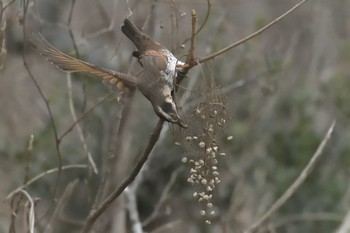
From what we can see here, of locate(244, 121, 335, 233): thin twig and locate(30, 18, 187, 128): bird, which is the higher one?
locate(244, 121, 335, 233): thin twig

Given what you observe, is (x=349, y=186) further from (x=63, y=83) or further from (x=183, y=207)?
(x=63, y=83)

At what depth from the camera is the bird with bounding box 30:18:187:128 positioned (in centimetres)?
164

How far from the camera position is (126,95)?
1809 millimetres

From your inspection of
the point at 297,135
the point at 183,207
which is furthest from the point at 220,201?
the point at 297,135

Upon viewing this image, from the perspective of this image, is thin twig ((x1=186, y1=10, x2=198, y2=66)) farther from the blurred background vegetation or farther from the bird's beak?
the blurred background vegetation

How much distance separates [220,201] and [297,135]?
88 cm

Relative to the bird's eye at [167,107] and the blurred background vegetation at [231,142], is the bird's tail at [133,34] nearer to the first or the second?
the bird's eye at [167,107]

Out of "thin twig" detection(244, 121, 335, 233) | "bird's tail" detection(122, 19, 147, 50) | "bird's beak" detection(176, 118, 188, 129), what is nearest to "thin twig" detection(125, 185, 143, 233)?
"thin twig" detection(244, 121, 335, 233)

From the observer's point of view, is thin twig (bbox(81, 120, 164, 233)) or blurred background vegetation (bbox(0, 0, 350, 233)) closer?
thin twig (bbox(81, 120, 164, 233))

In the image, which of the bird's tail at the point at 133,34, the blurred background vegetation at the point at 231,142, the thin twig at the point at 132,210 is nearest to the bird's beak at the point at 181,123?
the bird's tail at the point at 133,34

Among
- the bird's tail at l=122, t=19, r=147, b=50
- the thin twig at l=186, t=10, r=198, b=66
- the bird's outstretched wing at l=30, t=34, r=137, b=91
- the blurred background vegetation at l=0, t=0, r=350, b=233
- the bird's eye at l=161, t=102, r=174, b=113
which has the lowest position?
the bird's eye at l=161, t=102, r=174, b=113

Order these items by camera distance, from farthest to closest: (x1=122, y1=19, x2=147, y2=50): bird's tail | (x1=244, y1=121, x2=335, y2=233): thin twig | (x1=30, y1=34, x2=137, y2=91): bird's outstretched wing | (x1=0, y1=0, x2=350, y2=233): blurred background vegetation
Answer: (x1=0, y1=0, x2=350, y2=233): blurred background vegetation < (x1=244, y1=121, x2=335, y2=233): thin twig < (x1=122, y1=19, x2=147, y2=50): bird's tail < (x1=30, y1=34, x2=137, y2=91): bird's outstretched wing

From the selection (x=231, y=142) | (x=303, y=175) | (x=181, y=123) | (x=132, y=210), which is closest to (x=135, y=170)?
(x=181, y=123)

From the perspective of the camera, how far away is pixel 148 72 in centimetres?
169
